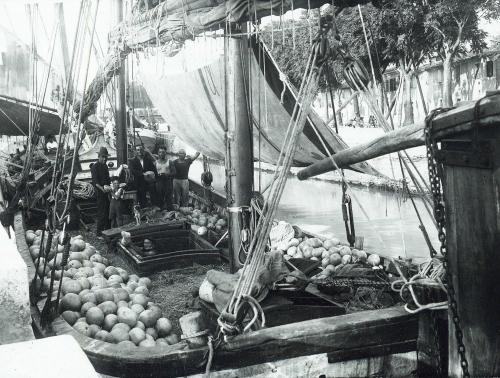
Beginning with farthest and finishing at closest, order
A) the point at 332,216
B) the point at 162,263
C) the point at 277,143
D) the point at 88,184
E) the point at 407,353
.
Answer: the point at 332,216, the point at 88,184, the point at 277,143, the point at 162,263, the point at 407,353

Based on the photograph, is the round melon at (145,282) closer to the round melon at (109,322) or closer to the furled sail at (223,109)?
the round melon at (109,322)

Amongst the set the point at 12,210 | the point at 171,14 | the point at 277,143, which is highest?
the point at 171,14

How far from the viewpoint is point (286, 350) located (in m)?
3.37

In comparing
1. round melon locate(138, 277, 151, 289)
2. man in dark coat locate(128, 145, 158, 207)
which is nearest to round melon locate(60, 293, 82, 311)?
round melon locate(138, 277, 151, 289)

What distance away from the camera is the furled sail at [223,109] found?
746 cm

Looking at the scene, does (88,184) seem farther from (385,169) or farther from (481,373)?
(385,169)

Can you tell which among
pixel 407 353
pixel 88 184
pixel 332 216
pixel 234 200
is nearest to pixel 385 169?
pixel 332 216

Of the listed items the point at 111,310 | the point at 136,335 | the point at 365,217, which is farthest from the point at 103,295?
the point at 365,217

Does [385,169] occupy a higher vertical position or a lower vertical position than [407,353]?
higher

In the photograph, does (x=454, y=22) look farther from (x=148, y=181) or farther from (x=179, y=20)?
(x=179, y=20)

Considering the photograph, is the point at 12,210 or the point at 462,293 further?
the point at 12,210

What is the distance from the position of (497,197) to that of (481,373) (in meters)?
1.05

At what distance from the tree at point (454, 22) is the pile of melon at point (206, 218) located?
41.3 ft

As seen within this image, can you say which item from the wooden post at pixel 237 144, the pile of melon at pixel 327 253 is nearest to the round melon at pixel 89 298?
the wooden post at pixel 237 144
